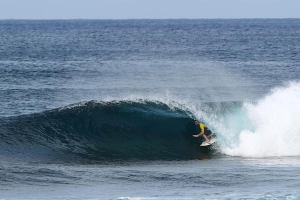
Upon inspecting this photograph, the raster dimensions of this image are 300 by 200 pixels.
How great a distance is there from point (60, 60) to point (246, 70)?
20.3 m

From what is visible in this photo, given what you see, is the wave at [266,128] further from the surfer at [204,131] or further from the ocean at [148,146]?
the surfer at [204,131]

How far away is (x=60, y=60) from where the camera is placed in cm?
6525

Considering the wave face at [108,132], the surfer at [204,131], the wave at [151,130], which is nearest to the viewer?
the surfer at [204,131]

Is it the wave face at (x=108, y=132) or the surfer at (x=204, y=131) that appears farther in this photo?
the wave face at (x=108, y=132)

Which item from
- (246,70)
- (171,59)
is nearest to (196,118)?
(246,70)

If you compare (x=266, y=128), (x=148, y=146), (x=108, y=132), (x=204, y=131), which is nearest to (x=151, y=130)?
(x=148, y=146)

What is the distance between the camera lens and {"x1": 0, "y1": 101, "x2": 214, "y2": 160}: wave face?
897 inches

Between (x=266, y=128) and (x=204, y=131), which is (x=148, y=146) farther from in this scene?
(x=266, y=128)

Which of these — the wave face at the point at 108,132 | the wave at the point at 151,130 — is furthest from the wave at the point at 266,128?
the wave face at the point at 108,132

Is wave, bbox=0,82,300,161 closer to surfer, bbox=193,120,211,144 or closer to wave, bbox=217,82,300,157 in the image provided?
wave, bbox=217,82,300,157

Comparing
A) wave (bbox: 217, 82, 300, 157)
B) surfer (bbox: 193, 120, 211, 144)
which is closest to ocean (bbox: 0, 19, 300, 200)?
wave (bbox: 217, 82, 300, 157)

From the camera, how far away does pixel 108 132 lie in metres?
24.5

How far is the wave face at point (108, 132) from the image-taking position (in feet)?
74.7

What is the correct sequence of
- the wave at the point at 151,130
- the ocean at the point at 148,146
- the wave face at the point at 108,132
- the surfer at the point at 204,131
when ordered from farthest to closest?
the wave face at the point at 108,132 < the wave at the point at 151,130 < the surfer at the point at 204,131 < the ocean at the point at 148,146
